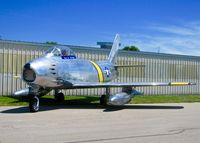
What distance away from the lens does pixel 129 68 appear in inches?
1233

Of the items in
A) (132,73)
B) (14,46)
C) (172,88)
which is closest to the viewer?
(14,46)

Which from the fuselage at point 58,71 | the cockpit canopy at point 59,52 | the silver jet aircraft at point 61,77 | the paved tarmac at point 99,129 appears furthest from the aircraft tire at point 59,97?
the paved tarmac at point 99,129

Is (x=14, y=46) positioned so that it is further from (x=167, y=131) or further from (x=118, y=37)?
(x=167, y=131)

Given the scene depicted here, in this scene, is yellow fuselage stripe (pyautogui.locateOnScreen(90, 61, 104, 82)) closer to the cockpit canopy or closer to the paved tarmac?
the cockpit canopy

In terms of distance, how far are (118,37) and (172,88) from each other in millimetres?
8874

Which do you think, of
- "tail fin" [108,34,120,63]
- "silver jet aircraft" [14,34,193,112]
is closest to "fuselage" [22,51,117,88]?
Result: "silver jet aircraft" [14,34,193,112]

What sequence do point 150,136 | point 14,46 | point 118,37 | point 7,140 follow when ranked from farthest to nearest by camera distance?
point 118,37, point 14,46, point 150,136, point 7,140

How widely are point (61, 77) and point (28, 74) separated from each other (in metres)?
2.07

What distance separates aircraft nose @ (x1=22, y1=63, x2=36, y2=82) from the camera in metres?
16.0

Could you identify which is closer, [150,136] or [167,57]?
[150,136]

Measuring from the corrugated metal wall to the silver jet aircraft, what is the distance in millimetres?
4683

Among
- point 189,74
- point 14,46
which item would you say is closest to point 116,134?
point 14,46

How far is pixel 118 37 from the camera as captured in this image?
27.8 metres

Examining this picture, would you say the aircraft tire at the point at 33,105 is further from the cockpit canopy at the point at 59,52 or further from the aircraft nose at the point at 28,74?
the cockpit canopy at the point at 59,52
